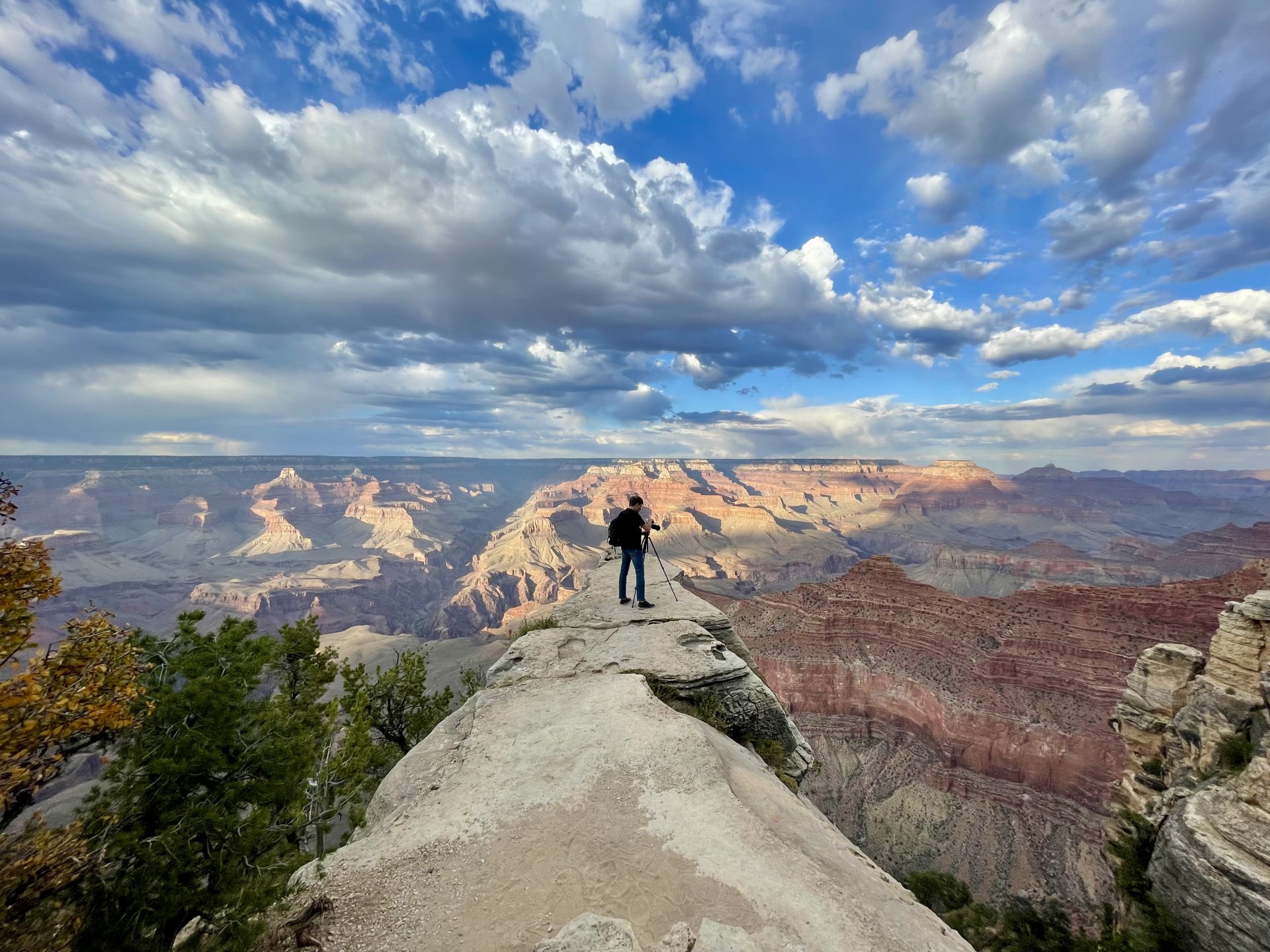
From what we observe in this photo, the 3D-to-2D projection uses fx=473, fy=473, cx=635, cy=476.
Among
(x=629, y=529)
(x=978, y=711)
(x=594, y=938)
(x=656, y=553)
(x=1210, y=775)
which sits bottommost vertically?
(x=978, y=711)

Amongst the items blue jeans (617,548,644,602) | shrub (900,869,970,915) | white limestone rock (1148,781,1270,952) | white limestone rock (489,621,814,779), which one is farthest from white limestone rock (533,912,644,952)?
shrub (900,869,970,915)

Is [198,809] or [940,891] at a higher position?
[198,809]

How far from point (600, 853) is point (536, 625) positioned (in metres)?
9.30

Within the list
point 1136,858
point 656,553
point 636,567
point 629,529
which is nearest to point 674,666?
point 636,567

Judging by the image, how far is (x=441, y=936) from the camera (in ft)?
16.3

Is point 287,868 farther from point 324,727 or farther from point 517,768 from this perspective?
point 324,727

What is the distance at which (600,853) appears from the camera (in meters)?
5.90

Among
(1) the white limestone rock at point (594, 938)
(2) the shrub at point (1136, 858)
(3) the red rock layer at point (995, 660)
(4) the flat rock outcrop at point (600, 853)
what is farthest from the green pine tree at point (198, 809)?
(3) the red rock layer at point (995, 660)

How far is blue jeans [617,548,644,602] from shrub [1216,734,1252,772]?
63.5 ft

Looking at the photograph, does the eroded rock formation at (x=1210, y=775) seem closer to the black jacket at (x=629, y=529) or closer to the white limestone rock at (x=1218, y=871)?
the white limestone rock at (x=1218, y=871)

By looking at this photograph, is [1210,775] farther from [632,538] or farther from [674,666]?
[632,538]

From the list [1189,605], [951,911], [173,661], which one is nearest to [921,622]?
[1189,605]

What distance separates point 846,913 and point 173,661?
12.1 metres

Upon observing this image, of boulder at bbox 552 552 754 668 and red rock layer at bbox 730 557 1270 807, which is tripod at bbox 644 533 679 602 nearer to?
boulder at bbox 552 552 754 668
